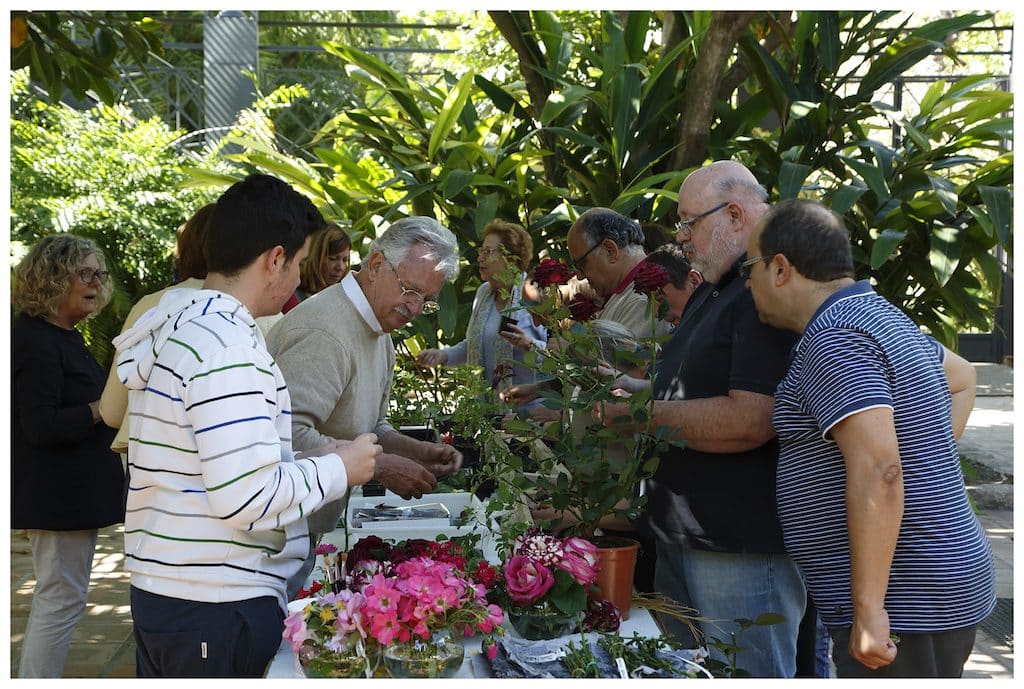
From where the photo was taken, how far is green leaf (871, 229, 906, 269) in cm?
428

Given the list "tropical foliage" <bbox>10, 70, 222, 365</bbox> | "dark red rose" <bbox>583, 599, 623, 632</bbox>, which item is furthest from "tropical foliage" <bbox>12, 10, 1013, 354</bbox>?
"dark red rose" <bbox>583, 599, 623, 632</bbox>

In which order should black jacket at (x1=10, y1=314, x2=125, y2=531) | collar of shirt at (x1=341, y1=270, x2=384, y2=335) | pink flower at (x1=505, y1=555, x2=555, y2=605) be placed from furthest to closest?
black jacket at (x1=10, y1=314, x2=125, y2=531) → collar of shirt at (x1=341, y1=270, x2=384, y2=335) → pink flower at (x1=505, y1=555, x2=555, y2=605)

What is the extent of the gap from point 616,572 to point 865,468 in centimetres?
51

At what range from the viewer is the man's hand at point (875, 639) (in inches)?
75.4

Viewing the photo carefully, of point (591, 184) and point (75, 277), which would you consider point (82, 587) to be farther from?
point (591, 184)

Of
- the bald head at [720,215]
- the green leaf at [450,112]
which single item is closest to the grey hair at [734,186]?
the bald head at [720,215]

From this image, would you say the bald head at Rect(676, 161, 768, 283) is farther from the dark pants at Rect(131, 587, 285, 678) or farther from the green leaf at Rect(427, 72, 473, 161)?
the green leaf at Rect(427, 72, 473, 161)

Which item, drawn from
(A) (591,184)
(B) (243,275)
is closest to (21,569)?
(A) (591,184)

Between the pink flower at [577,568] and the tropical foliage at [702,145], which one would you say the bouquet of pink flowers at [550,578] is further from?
the tropical foliage at [702,145]

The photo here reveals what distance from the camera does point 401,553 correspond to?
1.87 m

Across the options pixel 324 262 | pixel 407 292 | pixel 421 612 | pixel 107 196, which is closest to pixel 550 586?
pixel 421 612

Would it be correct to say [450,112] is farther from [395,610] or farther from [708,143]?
[395,610]

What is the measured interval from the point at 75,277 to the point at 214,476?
1.93 meters

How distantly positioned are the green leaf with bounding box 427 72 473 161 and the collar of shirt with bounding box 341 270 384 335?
2.62 metres
